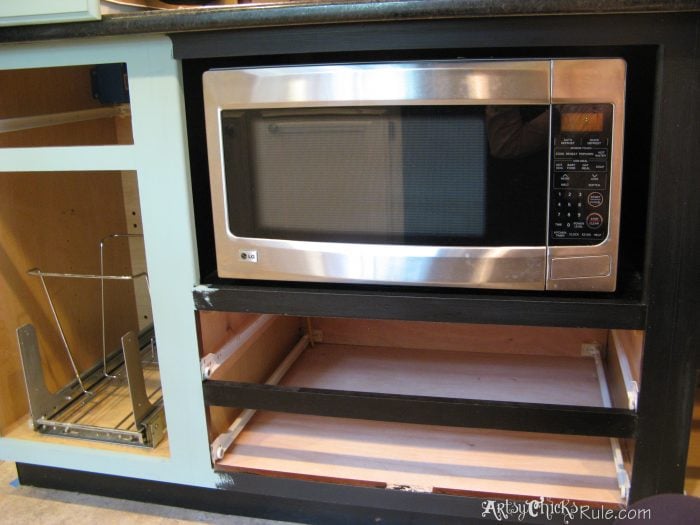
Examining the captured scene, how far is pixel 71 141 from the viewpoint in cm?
146

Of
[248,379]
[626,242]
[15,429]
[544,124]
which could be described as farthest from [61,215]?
[626,242]

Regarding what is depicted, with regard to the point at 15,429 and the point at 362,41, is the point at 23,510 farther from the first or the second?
the point at 362,41

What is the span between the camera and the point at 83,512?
1.27 metres

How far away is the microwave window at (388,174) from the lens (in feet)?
3.03

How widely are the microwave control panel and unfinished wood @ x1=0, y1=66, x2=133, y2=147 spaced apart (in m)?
1.06

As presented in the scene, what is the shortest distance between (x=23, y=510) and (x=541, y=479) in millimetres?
1020

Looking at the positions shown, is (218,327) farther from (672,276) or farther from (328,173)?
(672,276)

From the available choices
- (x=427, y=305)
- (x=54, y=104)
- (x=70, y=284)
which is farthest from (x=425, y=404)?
(x=54, y=104)

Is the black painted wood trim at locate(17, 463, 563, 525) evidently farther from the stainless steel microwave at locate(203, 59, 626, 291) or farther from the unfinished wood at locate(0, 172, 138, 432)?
the stainless steel microwave at locate(203, 59, 626, 291)

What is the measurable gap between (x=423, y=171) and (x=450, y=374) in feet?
2.10

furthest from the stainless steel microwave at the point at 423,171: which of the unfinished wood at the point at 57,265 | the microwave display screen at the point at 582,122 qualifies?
the unfinished wood at the point at 57,265

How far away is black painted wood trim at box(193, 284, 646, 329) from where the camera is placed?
0.95 m

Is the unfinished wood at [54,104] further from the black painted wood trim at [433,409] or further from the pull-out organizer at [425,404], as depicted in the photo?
the black painted wood trim at [433,409]

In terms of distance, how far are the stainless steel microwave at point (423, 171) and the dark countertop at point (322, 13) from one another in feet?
0.22
